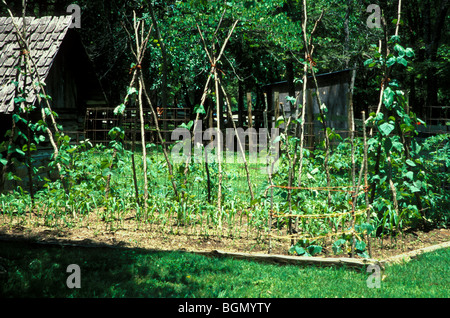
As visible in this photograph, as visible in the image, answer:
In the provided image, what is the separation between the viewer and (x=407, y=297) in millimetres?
4293

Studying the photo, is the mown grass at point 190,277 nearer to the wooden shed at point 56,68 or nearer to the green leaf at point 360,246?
the green leaf at point 360,246

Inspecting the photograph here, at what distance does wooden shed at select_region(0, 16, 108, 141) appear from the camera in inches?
379

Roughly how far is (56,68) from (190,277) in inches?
337

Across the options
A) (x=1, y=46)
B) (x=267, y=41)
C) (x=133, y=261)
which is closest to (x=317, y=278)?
(x=133, y=261)

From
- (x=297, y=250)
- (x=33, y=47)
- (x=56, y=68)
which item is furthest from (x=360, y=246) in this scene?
(x=56, y=68)

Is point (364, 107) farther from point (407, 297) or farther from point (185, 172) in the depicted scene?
point (407, 297)

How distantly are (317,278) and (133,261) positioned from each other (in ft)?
6.71

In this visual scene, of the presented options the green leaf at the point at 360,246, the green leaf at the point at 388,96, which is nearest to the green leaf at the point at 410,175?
the green leaf at the point at 388,96

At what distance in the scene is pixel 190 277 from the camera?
4742 mm

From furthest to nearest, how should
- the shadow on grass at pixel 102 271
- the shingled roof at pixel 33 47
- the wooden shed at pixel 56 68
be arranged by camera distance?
the wooden shed at pixel 56 68, the shingled roof at pixel 33 47, the shadow on grass at pixel 102 271

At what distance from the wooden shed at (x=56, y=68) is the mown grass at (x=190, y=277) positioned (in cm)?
390

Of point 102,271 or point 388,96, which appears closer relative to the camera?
point 102,271

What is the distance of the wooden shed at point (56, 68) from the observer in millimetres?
9633

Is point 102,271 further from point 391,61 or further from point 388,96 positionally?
point 391,61
